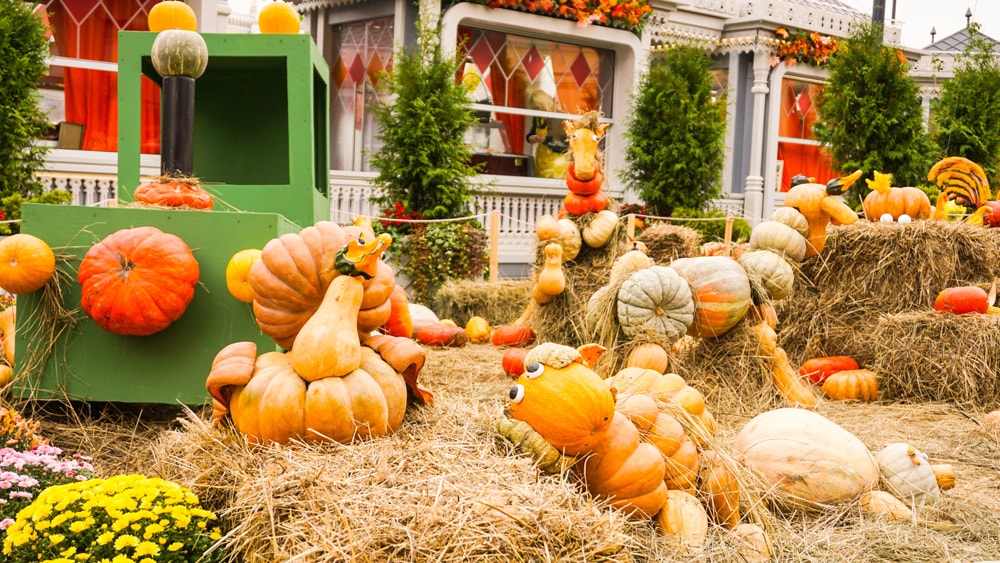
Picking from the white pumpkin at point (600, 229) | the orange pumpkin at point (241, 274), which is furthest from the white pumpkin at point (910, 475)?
the white pumpkin at point (600, 229)

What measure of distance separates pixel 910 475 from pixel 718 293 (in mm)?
1803

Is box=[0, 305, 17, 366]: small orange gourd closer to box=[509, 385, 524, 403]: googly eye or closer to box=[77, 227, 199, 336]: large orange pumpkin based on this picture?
box=[77, 227, 199, 336]: large orange pumpkin

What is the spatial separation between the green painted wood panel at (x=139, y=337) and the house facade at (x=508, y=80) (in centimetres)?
650

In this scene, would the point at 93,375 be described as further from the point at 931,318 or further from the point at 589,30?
the point at 589,30

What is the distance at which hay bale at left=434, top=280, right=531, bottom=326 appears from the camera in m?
8.91

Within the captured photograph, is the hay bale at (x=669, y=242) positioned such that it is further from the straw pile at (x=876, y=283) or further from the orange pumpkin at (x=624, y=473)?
the orange pumpkin at (x=624, y=473)

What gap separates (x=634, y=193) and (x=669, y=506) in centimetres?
1159

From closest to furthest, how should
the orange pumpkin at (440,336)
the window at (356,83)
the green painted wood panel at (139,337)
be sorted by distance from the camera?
the green painted wood panel at (139,337) < the orange pumpkin at (440,336) < the window at (356,83)

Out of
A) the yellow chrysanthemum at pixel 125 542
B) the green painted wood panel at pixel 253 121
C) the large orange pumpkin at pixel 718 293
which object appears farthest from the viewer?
the large orange pumpkin at pixel 718 293

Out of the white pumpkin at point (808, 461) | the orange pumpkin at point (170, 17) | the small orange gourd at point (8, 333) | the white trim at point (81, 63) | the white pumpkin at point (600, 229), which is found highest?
the white trim at point (81, 63)

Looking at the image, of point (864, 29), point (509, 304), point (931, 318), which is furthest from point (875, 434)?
point (864, 29)

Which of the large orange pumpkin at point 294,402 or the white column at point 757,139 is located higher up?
the white column at point 757,139

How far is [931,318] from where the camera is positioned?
5.89 m

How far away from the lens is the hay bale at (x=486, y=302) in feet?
29.2
